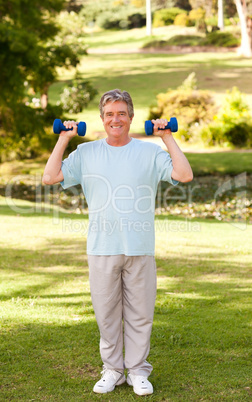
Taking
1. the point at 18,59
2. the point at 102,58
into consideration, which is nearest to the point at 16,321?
the point at 18,59

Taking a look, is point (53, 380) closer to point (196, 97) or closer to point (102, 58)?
point (196, 97)

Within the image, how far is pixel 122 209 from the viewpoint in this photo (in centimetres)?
334

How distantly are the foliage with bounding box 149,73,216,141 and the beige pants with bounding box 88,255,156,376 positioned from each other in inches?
725

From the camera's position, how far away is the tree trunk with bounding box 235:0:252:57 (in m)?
40.9

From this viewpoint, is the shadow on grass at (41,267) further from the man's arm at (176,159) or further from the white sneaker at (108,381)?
the man's arm at (176,159)

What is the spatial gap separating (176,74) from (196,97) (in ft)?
53.2

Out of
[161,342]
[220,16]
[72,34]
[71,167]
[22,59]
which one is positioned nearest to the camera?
[71,167]

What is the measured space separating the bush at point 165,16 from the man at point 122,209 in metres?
53.4

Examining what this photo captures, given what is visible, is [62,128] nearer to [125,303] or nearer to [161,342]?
[125,303]

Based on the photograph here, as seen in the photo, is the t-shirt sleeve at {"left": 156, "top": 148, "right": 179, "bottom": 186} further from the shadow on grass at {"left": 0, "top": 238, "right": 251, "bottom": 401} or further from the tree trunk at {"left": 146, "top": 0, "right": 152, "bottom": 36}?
the tree trunk at {"left": 146, "top": 0, "right": 152, "bottom": 36}

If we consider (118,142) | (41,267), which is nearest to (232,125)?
(41,267)

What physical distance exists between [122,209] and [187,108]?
1920 cm

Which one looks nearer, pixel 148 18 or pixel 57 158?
pixel 57 158

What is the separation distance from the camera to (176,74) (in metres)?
38.2
